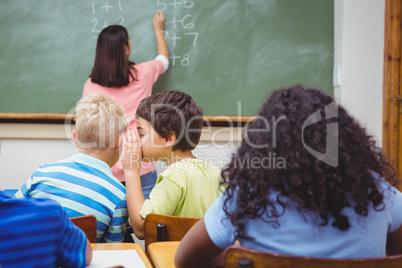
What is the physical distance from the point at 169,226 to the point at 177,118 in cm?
67

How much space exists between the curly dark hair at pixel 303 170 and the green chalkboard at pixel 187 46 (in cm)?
185

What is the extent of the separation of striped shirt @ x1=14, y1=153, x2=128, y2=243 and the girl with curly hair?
548 millimetres

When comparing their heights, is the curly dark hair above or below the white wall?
below

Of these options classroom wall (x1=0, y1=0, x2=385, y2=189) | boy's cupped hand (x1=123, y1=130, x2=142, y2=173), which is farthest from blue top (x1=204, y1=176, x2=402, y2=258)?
classroom wall (x1=0, y1=0, x2=385, y2=189)

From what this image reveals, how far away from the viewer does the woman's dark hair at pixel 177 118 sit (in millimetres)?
1645

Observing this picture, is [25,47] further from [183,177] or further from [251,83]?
[183,177]

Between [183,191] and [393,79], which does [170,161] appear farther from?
[393,79]

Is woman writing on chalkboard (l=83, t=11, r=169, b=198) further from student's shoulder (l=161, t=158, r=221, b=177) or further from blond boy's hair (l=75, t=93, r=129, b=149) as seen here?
student's shoulder (l=161, t=158, r=221, b=177)

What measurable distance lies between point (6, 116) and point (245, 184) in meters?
2.32

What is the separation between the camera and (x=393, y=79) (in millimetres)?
2500

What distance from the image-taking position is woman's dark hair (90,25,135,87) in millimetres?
2242

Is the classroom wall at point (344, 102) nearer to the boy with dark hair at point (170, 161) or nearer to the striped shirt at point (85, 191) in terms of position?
the boy with dark hair at point (170, 161)

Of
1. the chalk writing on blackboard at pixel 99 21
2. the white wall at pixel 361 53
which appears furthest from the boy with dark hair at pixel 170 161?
the white wall at pixel 361 53

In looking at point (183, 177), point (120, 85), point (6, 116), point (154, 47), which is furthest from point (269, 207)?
point (6, 116)
